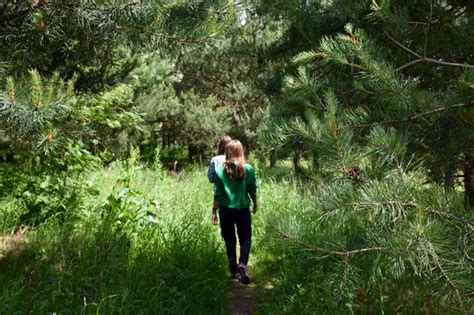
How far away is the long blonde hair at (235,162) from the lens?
466 centimetres

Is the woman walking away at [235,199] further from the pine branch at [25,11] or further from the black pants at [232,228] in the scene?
the pine branch at [25,11]

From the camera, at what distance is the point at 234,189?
4.69 metres

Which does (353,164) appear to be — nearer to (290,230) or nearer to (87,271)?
(290,230)

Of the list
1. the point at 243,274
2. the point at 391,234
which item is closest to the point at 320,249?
the point at 391,234

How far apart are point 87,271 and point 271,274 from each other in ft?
6.81

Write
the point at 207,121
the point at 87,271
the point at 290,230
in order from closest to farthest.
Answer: the point at 290,230
the point at 87,271
the point at 207,121

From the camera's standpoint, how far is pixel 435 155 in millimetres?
2850

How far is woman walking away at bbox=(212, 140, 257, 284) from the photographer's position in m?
4.67

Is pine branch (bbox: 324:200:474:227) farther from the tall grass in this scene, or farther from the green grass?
the tall grass

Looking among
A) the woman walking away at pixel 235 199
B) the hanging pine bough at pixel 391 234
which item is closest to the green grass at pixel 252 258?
the hanging pine bough at pixel 391 234

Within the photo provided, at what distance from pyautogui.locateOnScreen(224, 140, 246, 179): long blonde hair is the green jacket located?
7cm

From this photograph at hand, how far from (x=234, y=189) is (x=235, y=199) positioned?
0.11 metres

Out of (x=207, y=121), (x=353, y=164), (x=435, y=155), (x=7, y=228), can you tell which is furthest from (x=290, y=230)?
(x=207, y=121)

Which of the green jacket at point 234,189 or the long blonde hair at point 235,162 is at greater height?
the long blonde hair at point 235,162
